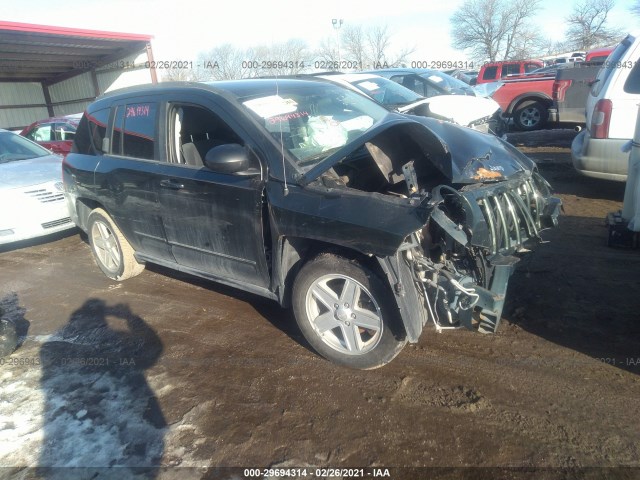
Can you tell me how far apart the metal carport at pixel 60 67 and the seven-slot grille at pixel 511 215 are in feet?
53.0

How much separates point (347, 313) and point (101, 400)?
67.3 inches

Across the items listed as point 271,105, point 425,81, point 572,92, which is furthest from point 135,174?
point 572,92

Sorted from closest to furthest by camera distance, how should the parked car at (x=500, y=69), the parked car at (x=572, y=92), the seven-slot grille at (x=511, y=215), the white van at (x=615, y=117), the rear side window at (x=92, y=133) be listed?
the seven-slot grille at (x=511, y=215) → the rear side window at (x=92, y=133) → the white van at (x=615, y=117) → the parked car at (x=572, y=92) → the parked car at (x=500, y=69)

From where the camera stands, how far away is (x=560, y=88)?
1105 centimetres

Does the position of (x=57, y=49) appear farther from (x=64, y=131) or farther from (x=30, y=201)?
(x=30, y=201)

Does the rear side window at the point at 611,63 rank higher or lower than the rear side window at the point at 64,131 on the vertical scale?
higher

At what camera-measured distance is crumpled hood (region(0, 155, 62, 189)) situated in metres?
6.34

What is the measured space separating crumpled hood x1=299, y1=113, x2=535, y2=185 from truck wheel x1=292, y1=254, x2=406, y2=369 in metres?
Answer: 0.62

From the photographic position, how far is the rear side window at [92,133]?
4.77 metres

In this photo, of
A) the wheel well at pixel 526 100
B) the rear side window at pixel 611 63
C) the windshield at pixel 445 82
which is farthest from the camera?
the wheel well at pixel 526 100

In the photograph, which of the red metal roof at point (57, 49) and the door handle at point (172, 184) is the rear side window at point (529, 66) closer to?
the red metal roof at point (57, 49)

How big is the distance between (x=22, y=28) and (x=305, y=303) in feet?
52.5

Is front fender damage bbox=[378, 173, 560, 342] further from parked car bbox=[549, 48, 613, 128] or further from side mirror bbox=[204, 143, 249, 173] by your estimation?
parked car bbox=[549, 48, 613, 128]

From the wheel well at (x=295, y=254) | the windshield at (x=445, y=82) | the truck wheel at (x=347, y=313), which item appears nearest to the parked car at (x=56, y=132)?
the windshield at (x=445, y=82)
